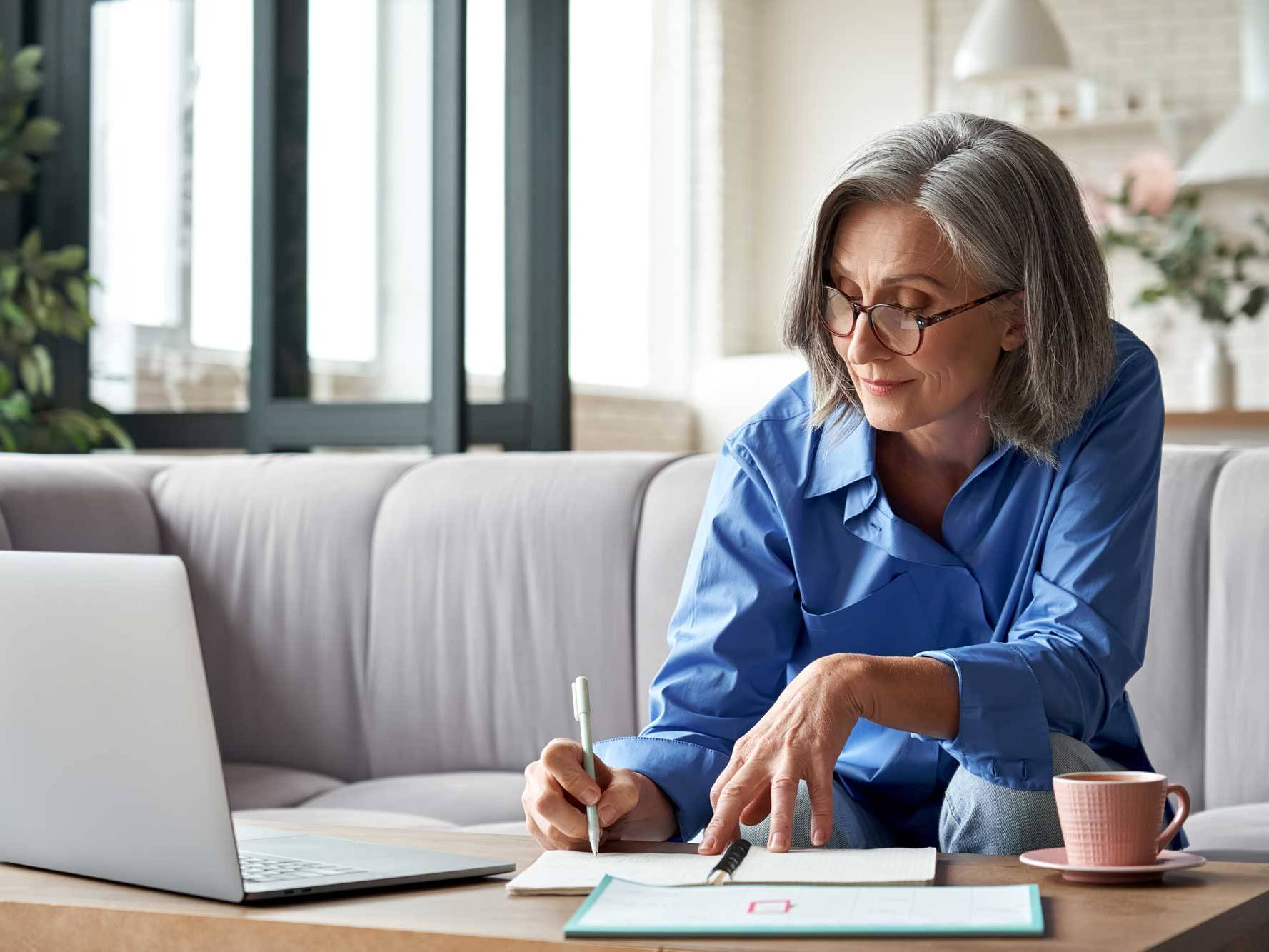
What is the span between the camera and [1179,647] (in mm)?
2096

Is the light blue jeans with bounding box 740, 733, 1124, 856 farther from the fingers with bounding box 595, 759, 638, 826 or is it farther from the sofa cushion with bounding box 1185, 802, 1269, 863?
the sofa cushion with bounding box 1185, 802, 1269, 863

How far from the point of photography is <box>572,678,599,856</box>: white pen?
117 cm

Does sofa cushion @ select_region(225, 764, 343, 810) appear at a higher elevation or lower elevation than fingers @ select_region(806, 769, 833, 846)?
lower

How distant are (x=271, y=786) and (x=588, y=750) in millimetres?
1339

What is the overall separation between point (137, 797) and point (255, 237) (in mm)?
2692

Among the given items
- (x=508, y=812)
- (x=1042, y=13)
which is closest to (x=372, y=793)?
(x=508, y=812)

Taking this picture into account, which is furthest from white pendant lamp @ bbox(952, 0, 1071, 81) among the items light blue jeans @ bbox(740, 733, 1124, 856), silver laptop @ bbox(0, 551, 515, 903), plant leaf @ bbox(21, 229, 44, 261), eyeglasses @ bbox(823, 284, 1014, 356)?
silver laptop @ bbox(0, 551, 515, 903)

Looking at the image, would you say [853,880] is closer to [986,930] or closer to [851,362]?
[986,930]

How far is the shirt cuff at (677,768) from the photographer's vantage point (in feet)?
4.48

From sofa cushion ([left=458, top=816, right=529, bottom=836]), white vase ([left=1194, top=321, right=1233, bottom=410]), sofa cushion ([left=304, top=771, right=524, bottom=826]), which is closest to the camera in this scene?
sofa cushion ([left=458, top=816, right=529, bottom=836])

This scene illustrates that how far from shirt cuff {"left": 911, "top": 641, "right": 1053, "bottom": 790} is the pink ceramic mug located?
0.19 metres

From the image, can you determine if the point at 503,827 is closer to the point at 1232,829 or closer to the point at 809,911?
the point at 1232,829

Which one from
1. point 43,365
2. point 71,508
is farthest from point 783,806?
point 43,365

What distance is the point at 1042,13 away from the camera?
521 centimetres
